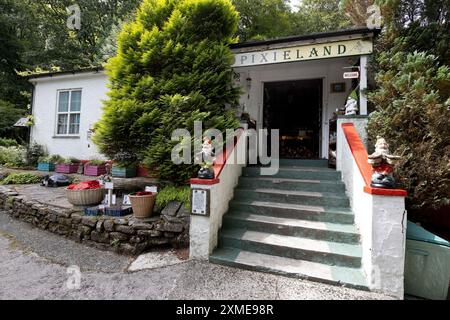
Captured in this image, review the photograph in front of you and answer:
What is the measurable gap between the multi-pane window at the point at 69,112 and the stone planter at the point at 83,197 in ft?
15.1

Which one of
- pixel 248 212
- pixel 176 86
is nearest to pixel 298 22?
pixel 176 86

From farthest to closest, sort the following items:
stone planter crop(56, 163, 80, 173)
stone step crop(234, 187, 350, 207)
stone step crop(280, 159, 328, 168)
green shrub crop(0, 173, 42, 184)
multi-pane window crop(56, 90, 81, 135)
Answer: multi-pane window crop(56, 90, 81, 135) < stone planter crop(56, 163, 80, 173) < green shrub crop(0, 173, 42, 184) < stone step crop(280, 159, 328, 168) < stone step crop(234, 187, 350, 207)

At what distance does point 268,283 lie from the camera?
2.67m

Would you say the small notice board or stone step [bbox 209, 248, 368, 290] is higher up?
the small notice board

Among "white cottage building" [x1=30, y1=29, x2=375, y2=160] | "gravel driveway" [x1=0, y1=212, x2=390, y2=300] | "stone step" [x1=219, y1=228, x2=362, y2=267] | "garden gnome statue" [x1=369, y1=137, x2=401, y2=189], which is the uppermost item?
"white cottage building" [x1=30, y1=29, x2=375, y2=160]

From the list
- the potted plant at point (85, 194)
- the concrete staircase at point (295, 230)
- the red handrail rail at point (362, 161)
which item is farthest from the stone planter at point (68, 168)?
the red handrail rail at point (362, 161)

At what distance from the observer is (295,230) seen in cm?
335

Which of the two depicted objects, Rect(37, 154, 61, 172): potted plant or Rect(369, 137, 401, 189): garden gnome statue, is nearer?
Rect(369, 137, 401, 189): garden gnome statue

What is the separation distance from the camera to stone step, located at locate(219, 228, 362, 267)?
287 centimetres

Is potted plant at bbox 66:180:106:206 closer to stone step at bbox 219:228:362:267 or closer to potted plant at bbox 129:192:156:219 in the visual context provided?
potted plant at bbox 129:192:156:219

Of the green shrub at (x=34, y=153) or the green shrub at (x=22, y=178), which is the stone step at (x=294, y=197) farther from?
the green shrub at (x=34, y=153)

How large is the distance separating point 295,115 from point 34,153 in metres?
9.30

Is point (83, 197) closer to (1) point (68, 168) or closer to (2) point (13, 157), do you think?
(1) point (68, 168)

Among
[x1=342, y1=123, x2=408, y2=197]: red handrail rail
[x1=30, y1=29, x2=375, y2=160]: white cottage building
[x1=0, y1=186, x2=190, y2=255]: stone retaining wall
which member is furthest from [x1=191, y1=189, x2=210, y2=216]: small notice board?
[x1=30, y1=29, x2=375, y2=160]: white cottage building
